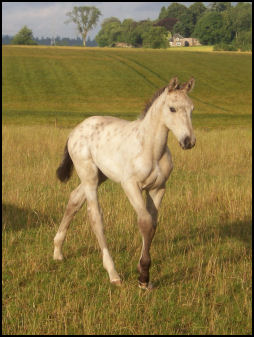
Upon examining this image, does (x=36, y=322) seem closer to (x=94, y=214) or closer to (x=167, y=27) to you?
(x=94, y=214)

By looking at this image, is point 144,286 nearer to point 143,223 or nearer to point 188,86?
point 143,223

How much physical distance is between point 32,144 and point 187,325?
12.3 meters

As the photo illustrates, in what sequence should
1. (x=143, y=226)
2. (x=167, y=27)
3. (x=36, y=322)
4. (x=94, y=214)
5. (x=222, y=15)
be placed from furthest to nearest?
(x=222, y=15)
(x=167, y=27)
(x=94, y=214)
(x=143, y=226)
(x=36, y=322)

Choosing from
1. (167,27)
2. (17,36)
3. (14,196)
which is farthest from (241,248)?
(17,36)

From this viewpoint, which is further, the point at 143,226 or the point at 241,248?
the point at 241,248

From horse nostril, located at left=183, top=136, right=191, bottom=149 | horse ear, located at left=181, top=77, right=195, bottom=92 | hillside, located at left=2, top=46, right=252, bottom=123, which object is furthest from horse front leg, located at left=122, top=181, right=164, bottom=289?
hillside, located at left=2, top=46, right=252, bottom=123

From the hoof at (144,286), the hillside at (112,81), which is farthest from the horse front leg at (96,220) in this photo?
the hillside at (112,81)

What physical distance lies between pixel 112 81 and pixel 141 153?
55.1 meters

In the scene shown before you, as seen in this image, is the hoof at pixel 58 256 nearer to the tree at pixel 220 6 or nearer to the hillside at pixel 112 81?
the hillside at pixel 112 81

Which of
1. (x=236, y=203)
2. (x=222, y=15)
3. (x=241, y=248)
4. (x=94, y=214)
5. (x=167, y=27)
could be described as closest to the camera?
(x=94, y=214)

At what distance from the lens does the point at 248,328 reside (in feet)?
14.8

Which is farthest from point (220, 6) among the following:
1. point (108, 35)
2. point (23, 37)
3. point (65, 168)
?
point (65, 168)

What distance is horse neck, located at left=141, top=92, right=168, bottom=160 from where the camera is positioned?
4855 mm

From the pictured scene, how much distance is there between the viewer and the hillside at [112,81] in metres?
45.7
